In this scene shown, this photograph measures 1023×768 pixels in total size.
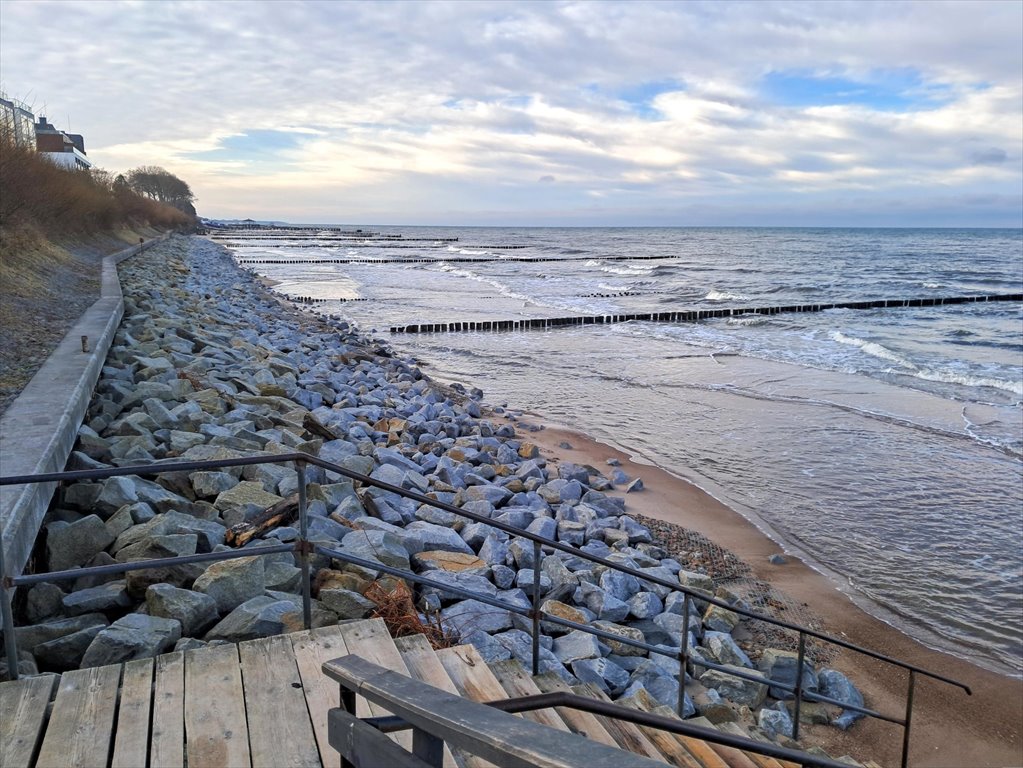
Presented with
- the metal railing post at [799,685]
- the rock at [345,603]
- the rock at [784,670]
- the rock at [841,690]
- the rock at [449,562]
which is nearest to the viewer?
the rock at [345,603]

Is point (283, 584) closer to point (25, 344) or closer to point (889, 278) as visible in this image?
point (25, 344)

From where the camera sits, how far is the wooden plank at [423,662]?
3.15 m

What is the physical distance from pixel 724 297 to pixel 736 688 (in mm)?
32916

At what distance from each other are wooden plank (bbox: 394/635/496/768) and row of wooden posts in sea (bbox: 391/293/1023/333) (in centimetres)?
2078

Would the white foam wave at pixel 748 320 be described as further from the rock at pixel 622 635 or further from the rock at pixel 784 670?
the rock at pixel 622 635

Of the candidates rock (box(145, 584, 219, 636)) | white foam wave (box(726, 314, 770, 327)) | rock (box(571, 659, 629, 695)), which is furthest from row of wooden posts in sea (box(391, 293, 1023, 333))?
rock (box(145, 584, 219, 636))

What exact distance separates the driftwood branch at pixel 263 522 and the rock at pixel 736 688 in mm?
3033

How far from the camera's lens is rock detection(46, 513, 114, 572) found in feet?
15.0

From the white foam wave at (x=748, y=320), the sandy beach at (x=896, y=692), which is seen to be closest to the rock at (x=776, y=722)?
the sandy beach at (x=896, y=692)

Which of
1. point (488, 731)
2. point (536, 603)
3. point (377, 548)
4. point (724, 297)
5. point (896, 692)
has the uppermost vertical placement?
point (488, 731)

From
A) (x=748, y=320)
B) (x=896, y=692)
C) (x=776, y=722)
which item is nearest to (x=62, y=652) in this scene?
(x=776, y=722)

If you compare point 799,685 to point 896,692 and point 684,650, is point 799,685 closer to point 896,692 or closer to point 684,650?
point 684,650

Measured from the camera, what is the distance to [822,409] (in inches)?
554

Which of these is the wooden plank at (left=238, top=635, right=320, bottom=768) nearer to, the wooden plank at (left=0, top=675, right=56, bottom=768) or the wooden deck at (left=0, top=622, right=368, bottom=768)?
the wooden deck at (left=0, top=622, right=368, bottom=768)
